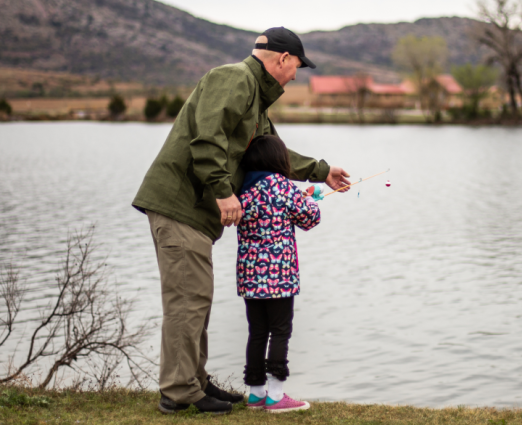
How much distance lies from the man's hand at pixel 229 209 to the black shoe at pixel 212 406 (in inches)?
42.4

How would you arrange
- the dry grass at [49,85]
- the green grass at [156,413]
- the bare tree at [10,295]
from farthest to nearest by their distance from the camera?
the dry grass at [49,85] → the bare tree at [10,295] → the green grass at [156,413]

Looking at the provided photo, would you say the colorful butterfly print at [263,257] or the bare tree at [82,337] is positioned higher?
the colorful butterfly print at [263,257]

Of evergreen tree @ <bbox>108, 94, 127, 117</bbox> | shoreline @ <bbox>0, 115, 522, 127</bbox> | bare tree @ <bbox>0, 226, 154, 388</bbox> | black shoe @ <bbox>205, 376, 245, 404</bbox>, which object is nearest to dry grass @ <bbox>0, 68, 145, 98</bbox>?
shoreline @ <bbox>0, 115, 522, 127</bbox>

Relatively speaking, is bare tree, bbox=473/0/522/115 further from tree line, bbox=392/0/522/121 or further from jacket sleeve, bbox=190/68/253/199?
jacket sleeve, bbox=190/68/253/199

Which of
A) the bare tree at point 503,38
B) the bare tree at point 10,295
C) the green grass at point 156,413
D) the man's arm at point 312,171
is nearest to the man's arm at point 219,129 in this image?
the man's arm at point 312,171

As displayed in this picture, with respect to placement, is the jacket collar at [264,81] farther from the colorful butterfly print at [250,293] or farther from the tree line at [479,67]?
the tree line at [479,67]

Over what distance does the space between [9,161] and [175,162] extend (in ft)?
92.4

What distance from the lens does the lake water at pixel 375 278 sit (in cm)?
604

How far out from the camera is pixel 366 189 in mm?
22062

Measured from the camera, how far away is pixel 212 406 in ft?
12.5

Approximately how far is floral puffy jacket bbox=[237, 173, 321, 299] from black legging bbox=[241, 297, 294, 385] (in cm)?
11

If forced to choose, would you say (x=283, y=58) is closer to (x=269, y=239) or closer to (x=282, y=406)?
(x=269, y=239)

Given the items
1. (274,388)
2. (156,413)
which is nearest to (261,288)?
(274,388)

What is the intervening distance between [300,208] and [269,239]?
265mm
